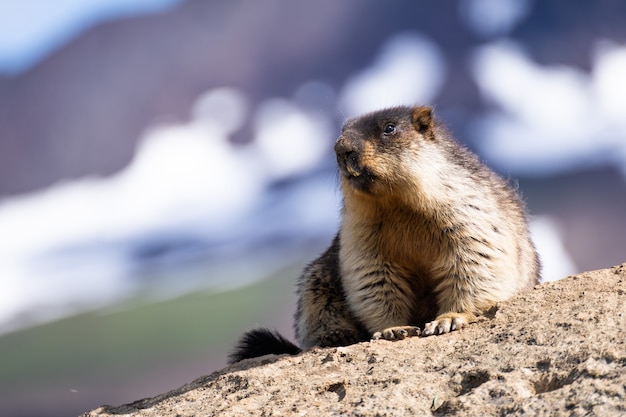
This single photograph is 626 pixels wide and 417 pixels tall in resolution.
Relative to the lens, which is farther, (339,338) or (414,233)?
(339,338)

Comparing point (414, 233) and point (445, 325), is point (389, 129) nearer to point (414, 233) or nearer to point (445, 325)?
point (414, 233)

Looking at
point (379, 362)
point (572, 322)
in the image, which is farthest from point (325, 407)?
point (572, 322)

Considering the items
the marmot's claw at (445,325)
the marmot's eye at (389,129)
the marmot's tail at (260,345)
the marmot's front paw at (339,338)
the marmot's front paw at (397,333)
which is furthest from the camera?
the marmot's tail at (260,345)

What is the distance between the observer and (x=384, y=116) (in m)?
5.76

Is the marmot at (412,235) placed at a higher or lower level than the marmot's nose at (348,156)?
lower

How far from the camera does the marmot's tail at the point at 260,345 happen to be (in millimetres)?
5973

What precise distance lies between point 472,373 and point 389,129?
2093mm

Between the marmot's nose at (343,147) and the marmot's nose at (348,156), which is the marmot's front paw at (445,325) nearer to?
the marmot's nose at (348,156)

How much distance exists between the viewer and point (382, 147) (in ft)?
18.2

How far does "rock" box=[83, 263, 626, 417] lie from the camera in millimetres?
3627

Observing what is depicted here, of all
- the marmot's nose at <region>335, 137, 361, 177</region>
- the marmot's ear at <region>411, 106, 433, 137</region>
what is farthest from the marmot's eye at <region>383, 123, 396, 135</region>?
the marmot's nose at <region>335, 137, 361, 177</region>

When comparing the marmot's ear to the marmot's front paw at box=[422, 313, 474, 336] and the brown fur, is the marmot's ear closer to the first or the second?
the brown fur

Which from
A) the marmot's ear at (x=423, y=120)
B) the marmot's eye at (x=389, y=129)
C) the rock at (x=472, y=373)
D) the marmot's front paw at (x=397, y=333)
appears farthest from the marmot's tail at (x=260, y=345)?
the marmot's ear at (x=423, y=120)

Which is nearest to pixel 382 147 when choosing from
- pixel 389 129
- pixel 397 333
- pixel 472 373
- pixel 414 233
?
pixel 389 129
